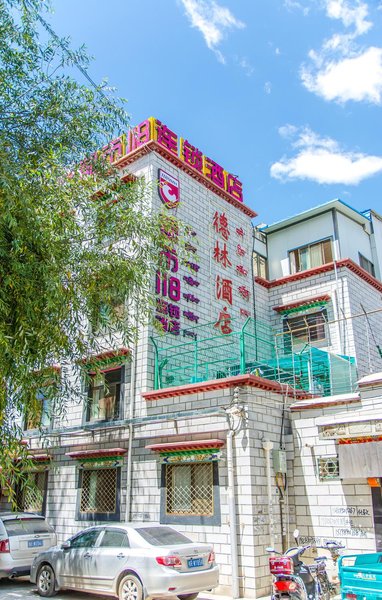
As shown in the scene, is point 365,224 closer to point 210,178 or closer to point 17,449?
point 210,178

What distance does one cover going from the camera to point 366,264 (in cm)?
1956

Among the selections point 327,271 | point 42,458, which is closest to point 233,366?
point 327,271

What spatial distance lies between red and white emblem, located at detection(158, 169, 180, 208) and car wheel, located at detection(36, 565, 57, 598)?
9.23 m

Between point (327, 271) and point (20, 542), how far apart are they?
12417mm

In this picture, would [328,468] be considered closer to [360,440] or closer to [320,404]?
[360,440]

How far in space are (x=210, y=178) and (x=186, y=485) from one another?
32.4 ft

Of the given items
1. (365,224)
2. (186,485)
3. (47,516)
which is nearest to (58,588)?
(186,485)

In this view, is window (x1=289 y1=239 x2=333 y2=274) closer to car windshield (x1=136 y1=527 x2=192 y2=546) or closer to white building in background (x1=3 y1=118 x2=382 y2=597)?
white building in background (x1=3 y1=118 x2=382 y2=597)

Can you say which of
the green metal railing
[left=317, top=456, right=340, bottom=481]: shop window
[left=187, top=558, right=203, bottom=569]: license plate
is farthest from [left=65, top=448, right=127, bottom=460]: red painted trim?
[left=317, top=456, right=340, bottom=481]: shop window

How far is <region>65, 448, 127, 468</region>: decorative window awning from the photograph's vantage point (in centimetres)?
1231

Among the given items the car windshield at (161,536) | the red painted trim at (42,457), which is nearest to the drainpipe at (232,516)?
the car windshield at (161,536)

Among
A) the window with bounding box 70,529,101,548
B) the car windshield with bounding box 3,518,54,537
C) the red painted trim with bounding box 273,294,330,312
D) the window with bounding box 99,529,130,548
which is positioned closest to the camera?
the window with bounding box 99,529,130,548

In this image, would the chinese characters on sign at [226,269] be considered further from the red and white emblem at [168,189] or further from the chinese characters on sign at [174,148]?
the red and white emblem at [168,189]

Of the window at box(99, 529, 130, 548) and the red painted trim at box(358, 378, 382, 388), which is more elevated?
the red painted trim at box(358, 378, 382, 388)
